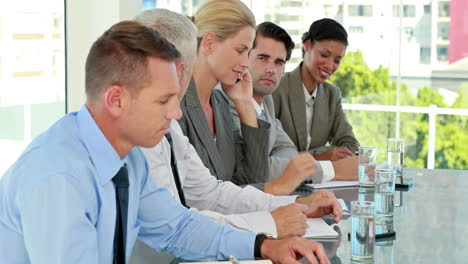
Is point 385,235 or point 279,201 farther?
point 279,201

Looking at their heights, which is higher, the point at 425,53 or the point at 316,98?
the point at 425,53

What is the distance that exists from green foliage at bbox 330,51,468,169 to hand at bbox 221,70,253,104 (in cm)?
333

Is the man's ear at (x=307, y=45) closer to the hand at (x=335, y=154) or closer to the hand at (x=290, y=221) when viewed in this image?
the hand at (x=335, y=154)

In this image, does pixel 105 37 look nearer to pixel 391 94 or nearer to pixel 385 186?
pixel 385 186

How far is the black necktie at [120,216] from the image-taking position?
1563 millimetres

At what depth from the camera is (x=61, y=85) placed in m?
4.50

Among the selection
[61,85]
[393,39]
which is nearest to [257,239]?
[61,85]

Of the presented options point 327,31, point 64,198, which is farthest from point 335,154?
point 64,198

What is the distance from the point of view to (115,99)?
1501mm

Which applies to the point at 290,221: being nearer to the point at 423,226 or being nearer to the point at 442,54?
the point at 423,226

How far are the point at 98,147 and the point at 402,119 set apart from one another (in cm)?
511

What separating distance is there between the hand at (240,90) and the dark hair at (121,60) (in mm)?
1561

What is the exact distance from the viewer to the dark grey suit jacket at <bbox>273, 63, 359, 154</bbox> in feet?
13.0

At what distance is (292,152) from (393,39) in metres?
3.01
